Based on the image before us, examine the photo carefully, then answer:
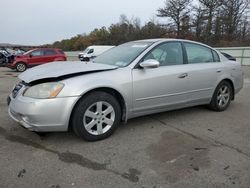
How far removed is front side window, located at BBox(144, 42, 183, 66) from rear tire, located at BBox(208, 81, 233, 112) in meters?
1.20

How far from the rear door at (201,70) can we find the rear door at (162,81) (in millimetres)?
187

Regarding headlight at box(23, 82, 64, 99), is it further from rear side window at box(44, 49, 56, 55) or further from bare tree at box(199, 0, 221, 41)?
bare tree at box(199, 0, 221, 41)

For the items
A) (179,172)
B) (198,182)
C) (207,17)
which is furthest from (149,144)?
(207,17)

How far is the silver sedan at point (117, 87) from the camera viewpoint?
327 centimetres

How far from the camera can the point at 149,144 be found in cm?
355

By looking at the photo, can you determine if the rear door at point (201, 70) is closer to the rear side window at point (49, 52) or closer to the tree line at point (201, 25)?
the rear side window at point (49, 52)

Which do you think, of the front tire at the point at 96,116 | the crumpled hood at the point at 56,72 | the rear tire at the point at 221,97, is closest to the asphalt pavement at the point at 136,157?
the front tire at the point at 96,116

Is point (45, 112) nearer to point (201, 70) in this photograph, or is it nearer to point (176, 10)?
point (201, 70)

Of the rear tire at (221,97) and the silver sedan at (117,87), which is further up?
the silver sedan at (117,87)

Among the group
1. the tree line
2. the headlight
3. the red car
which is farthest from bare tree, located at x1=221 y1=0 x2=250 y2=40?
the headlight

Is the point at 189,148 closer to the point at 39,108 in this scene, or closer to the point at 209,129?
the point at 209,129

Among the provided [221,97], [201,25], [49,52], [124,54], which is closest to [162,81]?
[124,54]

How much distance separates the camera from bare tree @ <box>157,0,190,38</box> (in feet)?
127

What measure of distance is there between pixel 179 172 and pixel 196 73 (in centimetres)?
229
